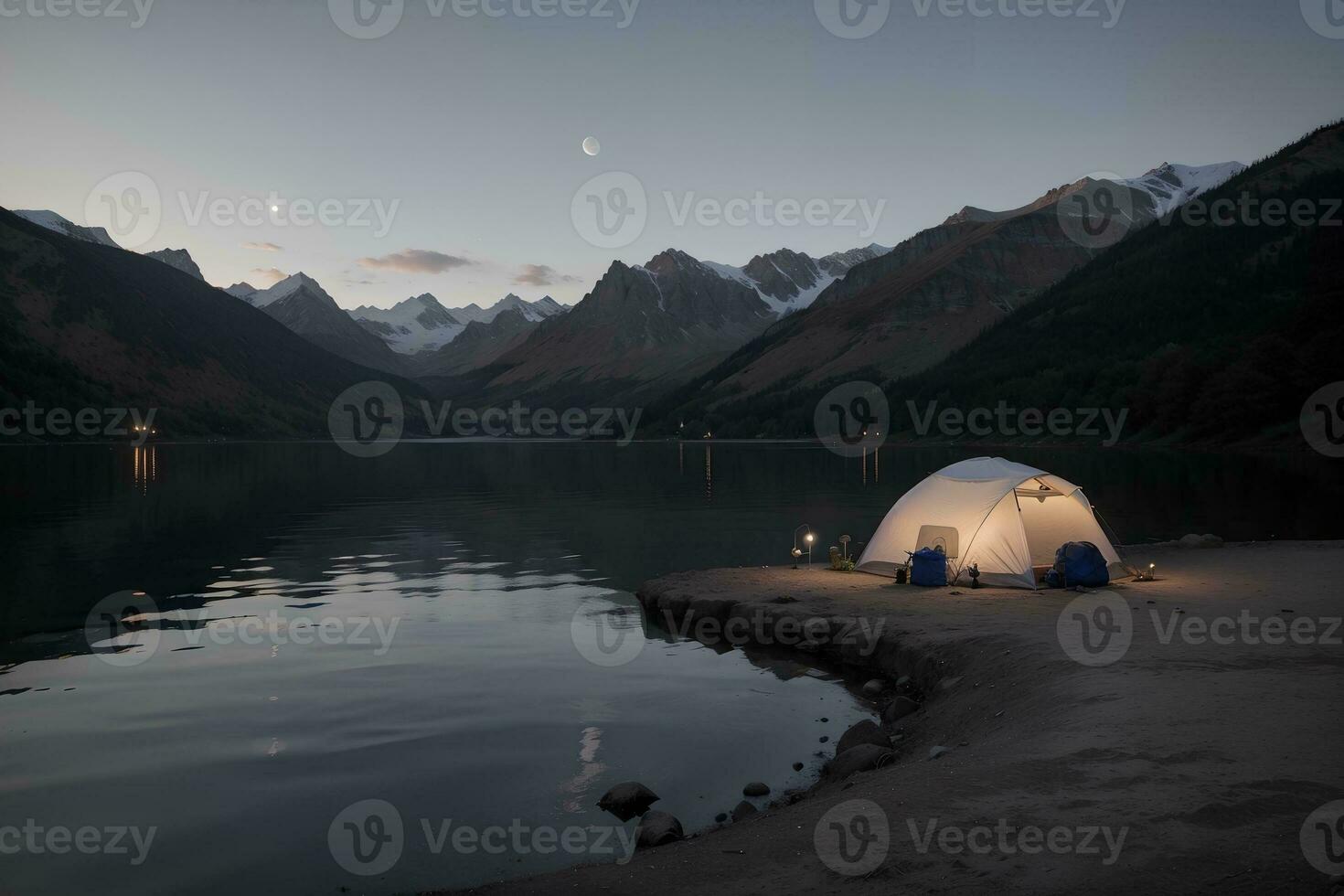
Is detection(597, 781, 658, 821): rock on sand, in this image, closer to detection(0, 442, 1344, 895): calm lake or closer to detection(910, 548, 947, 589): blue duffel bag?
detection(0, 442, 1344, 895): calm lake

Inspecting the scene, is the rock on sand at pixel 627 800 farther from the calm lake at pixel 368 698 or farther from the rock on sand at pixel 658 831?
the rock on sand at pixel 658 831

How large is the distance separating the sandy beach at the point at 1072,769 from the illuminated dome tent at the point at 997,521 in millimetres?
4402

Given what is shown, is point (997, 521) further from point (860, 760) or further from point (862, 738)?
point (860, 760)

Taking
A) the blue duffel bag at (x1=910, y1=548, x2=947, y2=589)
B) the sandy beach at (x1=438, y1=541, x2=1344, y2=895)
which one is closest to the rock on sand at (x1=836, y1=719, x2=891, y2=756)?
Result: the sandy beach at (x1=438, y1=541, x2=1344, y2=895)

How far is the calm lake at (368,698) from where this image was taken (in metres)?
12.5

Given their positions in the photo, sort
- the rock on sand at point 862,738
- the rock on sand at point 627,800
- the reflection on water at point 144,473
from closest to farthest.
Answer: the rock on sand at point 627,800 < the rock on sand at point 862,738 < the reflection on water at point 144,473

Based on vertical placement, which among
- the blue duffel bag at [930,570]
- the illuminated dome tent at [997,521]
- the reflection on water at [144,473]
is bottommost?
the blue duffel bag at [930,570]

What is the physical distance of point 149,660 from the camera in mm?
22203

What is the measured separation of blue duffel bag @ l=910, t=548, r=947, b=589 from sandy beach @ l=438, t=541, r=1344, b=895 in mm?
4432

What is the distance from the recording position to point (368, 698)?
1923cm

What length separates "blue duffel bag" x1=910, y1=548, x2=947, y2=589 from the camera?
2739cm

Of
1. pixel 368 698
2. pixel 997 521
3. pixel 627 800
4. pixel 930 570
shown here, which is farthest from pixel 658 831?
pixel 997 521

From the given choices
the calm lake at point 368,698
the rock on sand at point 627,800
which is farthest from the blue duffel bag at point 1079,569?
→ the rock on sand at point 627,800

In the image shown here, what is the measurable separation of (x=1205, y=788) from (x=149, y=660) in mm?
22638
